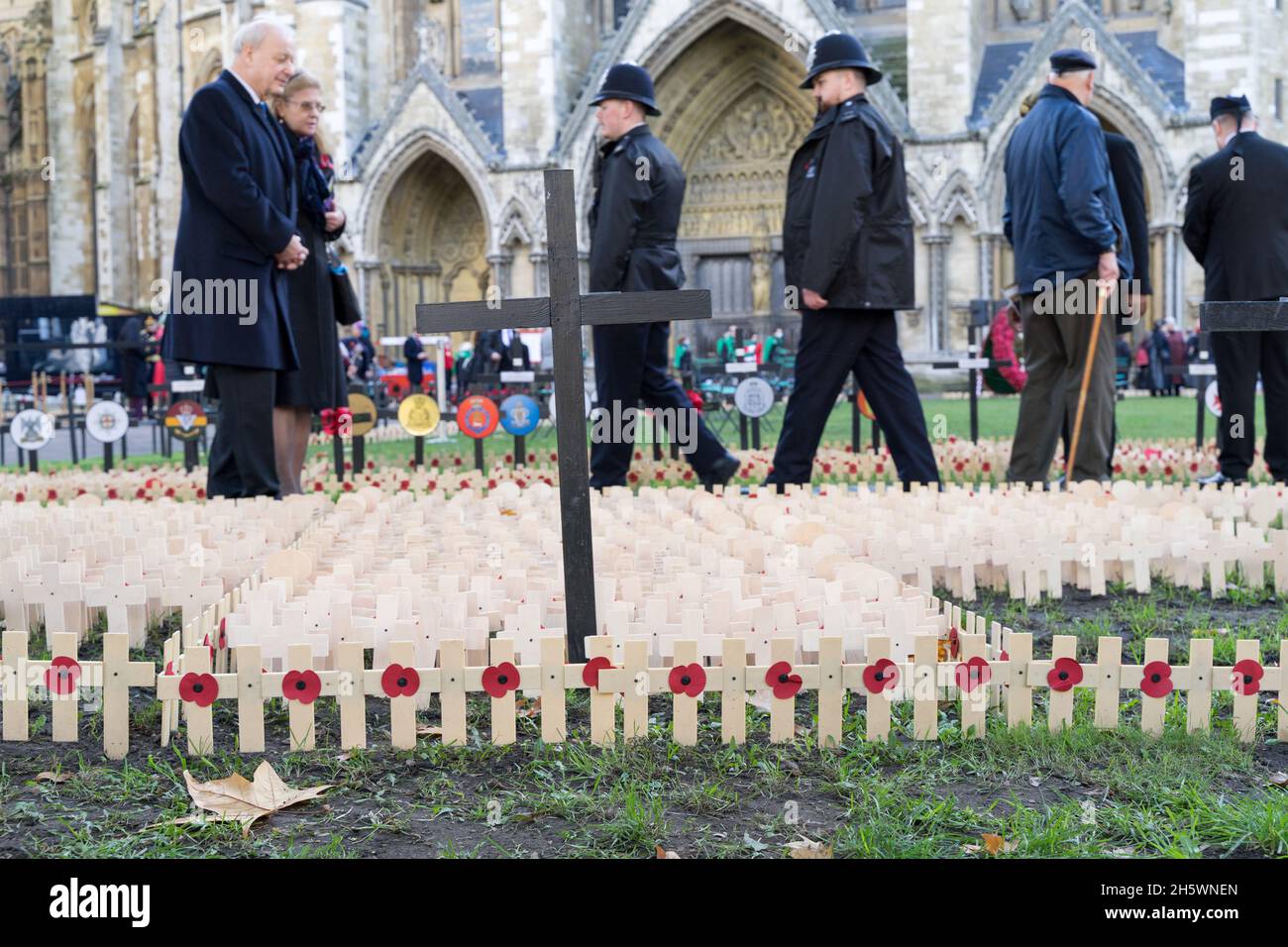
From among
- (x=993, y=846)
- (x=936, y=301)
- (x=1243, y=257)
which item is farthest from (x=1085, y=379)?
(x=936, y=301)

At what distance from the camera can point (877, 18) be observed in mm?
29844

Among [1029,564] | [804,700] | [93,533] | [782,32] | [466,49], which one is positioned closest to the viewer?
[804,700]

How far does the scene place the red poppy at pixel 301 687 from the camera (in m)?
3.10

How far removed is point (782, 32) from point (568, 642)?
84.1 ft

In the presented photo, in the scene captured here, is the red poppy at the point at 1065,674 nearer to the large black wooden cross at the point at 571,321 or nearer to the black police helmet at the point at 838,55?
the large black wooden cross at the point at 571,321

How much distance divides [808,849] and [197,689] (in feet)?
4.70

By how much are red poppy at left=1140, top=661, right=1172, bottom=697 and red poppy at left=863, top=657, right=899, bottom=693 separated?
0.55 metres

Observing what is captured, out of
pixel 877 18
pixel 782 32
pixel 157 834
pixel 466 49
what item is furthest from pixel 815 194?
pixel 466 49

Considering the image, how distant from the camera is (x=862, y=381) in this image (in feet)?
22.4

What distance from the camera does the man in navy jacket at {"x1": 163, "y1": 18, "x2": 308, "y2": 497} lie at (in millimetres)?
6012

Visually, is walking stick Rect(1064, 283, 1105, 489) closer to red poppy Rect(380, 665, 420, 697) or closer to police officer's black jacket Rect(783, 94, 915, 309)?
police officer's black jacket Rect(783, 94, 915, 309)

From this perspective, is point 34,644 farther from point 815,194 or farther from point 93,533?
point 815,194

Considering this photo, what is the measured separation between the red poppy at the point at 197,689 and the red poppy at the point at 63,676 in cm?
26
